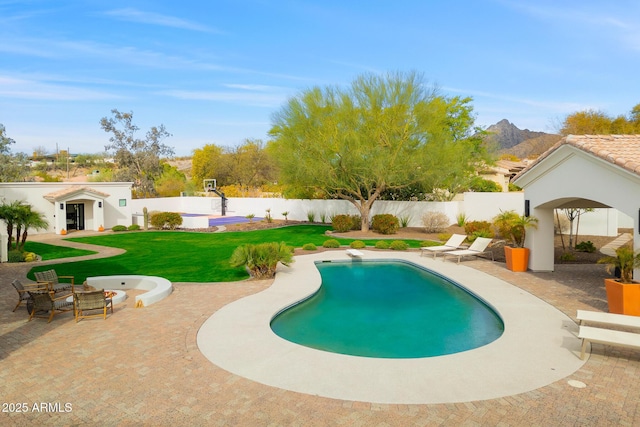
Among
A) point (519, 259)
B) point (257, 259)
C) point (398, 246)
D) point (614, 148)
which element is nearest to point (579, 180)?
point (614, 148)

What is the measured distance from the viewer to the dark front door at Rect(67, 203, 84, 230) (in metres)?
30.3

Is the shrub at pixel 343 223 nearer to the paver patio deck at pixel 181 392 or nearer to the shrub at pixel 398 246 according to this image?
the shrub at pixel 398 246

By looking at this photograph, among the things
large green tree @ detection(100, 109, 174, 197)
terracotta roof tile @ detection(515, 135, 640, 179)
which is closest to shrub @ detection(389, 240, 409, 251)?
terracotta roof tile @ detection(515, 135, 640, 179)

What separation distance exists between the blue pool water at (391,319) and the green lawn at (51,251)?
1281 centimetres

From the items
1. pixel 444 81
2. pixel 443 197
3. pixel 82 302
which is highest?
pixel 444 81

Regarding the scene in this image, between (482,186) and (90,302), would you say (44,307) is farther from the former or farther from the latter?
(482,186)

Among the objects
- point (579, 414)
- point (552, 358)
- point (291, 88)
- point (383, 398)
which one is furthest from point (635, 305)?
point (291, 88)

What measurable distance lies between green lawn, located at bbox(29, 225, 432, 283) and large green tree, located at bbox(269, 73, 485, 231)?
4.35 metres

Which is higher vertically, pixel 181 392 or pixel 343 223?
pixel 343 223

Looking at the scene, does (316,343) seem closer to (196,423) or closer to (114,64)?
(196,423)

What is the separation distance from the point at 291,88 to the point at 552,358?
73.4 ft

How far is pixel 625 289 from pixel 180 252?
17.9m

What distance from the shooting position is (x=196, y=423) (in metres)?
5.34

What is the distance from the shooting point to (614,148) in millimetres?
10883
